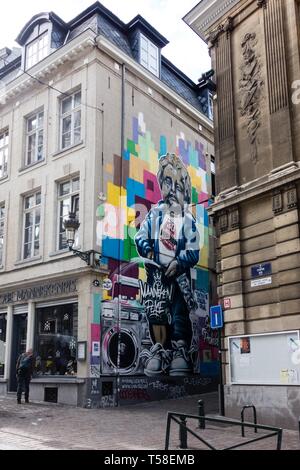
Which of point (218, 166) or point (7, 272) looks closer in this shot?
point (218, 166)

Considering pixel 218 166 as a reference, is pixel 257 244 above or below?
below

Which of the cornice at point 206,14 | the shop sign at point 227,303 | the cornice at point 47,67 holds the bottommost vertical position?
the shop sign at point 227,303

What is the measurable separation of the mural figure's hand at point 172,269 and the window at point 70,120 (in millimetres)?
6310

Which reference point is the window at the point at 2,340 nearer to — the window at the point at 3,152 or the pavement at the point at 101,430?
the pavement at the point at 101,430

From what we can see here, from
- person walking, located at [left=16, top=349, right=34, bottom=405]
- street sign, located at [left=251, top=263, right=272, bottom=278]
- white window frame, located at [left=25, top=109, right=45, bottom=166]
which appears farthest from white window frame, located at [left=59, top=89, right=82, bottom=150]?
street sign, located at [left=251, top=263, right=272, bottom=278]

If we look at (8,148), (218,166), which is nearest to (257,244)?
(218,166)

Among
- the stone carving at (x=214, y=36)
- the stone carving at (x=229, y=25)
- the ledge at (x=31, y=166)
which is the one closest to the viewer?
the stone carving at (x=229, y=25)

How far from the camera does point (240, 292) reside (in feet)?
48.2

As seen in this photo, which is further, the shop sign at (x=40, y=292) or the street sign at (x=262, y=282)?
the shop sign at (x=40, y=292)

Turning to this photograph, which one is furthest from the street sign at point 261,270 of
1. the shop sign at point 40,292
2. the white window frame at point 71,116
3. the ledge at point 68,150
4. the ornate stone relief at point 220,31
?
the white window frame at point 71,116

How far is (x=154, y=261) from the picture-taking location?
68.9ft

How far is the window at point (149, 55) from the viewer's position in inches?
901

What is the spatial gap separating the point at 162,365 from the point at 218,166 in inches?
328

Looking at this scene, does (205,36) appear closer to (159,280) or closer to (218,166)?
(218,166)
